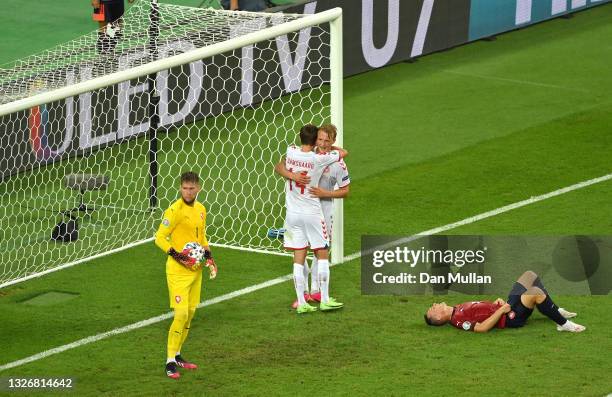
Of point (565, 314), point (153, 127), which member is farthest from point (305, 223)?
point (153, 127)

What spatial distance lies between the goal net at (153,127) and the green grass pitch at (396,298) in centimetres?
84

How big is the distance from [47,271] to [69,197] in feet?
7.48

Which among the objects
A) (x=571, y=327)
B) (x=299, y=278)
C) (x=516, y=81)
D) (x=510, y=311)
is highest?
(x=516, y=81)

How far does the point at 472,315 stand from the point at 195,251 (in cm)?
287

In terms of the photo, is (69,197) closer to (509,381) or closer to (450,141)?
(450,141)

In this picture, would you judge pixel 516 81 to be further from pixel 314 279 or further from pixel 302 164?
pixel 302 164

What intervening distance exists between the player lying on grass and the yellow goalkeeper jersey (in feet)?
8.48

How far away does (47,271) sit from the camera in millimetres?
15062

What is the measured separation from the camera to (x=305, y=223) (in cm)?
1370

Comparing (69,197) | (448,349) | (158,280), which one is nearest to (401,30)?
(69,197)

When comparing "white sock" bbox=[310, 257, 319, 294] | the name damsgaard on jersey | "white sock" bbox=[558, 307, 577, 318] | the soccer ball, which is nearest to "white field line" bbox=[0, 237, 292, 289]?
"white sock" bbox=[310, 257, 319, 294]

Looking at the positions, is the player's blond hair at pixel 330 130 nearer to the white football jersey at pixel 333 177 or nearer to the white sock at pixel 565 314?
the white football jersey at pixel 333 177

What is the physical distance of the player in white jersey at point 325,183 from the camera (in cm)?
1359

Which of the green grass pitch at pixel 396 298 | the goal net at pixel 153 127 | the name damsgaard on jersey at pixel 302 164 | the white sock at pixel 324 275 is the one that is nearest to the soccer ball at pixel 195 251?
the green grass pitch at pixel 396 298
